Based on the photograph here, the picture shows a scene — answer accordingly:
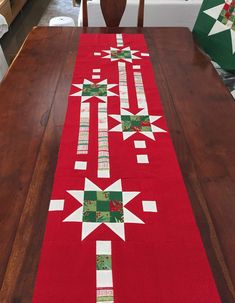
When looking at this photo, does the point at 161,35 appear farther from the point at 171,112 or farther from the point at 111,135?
the point at 111,135

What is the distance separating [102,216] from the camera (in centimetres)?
72

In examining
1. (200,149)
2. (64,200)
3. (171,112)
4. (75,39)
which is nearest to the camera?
(64,200)

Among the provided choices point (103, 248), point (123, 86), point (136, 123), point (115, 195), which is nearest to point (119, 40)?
point (123, 86)

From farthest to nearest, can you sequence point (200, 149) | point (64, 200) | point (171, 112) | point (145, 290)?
point (171, 112) → point (200, 149) → point (64, 200) → point (145, 290)

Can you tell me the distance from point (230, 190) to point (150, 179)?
205 millimetres

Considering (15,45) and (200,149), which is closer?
(200,149)

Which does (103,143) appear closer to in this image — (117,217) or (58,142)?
(58,142)

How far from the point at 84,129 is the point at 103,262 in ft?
1.53

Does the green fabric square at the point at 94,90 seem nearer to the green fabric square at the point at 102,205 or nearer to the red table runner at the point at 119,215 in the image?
the red table runner at the point at 119,215

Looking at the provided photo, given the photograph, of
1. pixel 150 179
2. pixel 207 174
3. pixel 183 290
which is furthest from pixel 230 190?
pixel 183 290

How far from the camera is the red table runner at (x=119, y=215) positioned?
585 mm

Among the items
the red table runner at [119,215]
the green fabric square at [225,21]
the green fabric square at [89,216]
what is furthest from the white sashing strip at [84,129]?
the green fabric square at [225,21]

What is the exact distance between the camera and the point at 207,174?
0.83 meters

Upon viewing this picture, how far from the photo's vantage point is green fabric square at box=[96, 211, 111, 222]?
0.71 m
